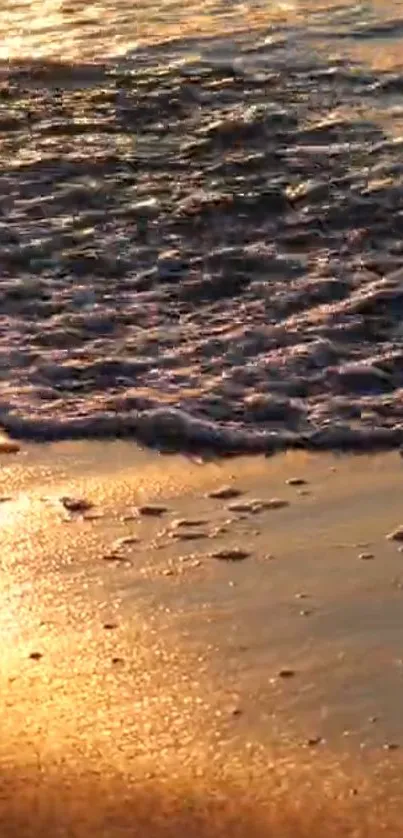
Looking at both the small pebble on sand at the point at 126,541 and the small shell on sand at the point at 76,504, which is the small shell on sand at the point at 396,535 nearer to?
the small pebble on sand at the point at 126,541

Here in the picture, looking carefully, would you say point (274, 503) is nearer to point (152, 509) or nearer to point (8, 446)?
point (152, 509)

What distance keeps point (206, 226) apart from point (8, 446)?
7.14 ft

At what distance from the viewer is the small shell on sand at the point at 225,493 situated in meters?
4.03

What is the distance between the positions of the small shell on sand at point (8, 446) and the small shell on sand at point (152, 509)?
53cm

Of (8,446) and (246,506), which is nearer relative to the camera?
(246,506)

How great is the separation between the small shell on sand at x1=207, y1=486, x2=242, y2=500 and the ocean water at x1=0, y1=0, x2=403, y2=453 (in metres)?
0.29

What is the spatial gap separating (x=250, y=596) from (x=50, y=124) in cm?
489

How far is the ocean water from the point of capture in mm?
4688

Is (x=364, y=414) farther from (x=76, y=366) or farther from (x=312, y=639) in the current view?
(x=312, y=639)

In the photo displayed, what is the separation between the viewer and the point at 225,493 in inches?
160

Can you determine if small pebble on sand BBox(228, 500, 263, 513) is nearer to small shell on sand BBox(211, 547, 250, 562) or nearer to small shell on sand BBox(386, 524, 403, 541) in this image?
small shell on sand BBox(211, 547, 250, 562)

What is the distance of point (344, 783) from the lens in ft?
9.46

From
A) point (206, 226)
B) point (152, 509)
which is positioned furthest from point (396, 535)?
point (206, 226)

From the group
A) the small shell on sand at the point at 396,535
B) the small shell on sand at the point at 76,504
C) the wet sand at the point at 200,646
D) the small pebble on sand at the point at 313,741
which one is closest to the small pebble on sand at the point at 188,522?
the wet sand at the point at 200,646
